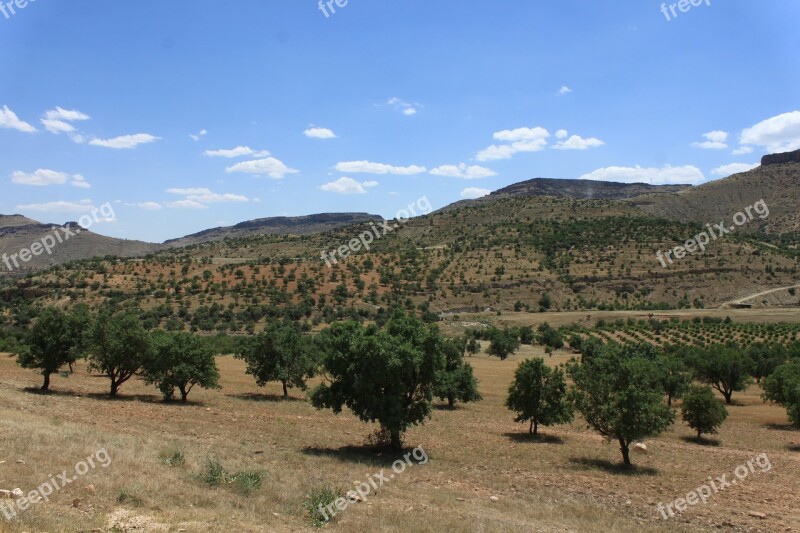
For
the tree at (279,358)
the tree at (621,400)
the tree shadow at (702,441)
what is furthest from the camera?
the tree at (279,358)

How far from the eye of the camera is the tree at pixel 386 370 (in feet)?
78.3

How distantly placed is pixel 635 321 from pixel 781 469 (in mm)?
77322

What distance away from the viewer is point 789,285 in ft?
404

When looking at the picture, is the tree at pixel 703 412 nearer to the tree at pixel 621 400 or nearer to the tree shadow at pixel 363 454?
the tree at pixel 621 400

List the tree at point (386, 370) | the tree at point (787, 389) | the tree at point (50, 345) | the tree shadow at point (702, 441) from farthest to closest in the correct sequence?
1. the tree at point (787, 389)
2. the tree at point (50, 345)
3. the tree shadow at point (702, 441)
4. the tree at point (386, 370)

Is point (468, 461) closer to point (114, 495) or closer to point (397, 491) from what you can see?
point (397, 491)

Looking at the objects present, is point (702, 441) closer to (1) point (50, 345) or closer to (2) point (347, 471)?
(2) point (347, 471)

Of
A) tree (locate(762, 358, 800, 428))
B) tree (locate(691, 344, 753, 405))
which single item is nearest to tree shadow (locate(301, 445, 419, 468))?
tree (locate(762, 358, 800, 428))

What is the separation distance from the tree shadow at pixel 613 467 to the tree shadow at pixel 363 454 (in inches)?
342

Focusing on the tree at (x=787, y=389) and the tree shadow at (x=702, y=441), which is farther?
the tree at (x=787, y=389)

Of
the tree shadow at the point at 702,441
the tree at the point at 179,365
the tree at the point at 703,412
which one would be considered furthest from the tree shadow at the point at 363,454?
the tree at the point at 703,412

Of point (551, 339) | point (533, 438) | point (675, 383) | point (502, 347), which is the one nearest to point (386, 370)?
point (533, 438)

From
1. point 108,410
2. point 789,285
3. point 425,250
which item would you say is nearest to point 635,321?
point 789,285

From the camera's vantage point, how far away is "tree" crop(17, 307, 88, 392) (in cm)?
3550
